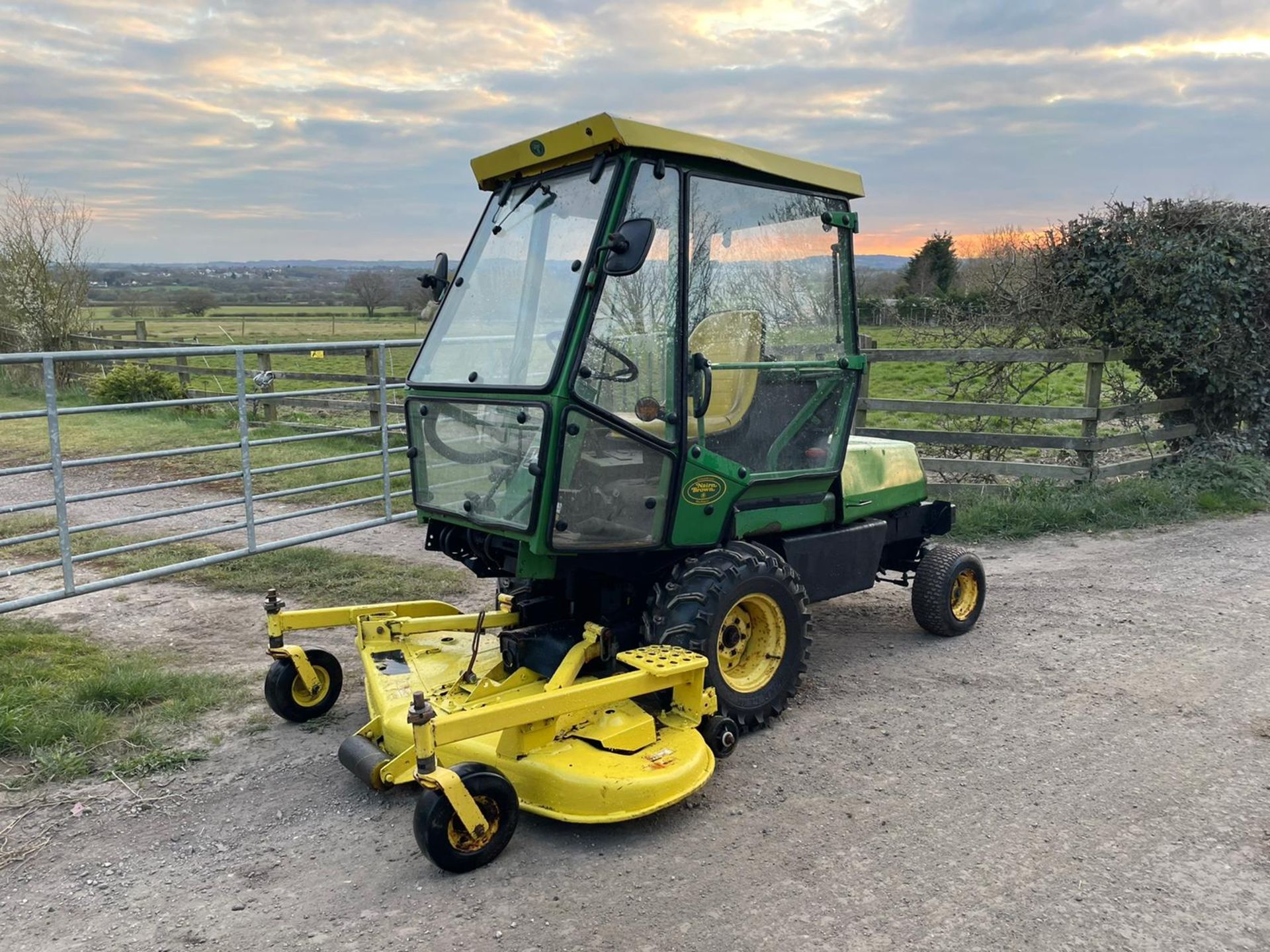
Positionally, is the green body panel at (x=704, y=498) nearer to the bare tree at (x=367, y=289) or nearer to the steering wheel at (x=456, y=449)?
the steering wheel at (x=456, y=449)

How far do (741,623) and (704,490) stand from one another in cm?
67

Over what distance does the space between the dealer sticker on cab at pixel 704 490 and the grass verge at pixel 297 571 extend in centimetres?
287

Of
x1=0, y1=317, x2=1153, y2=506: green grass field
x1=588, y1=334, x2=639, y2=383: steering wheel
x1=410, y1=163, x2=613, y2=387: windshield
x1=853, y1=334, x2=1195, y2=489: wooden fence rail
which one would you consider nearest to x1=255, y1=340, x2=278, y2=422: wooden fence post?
x1=0, y1=317, x2=1153, y2=506: green grass field

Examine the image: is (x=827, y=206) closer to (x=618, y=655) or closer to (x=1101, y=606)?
(x=618, y=655)

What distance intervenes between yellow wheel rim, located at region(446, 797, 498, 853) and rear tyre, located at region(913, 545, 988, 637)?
10.8 ft

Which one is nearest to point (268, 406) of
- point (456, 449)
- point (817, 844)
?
point (456, 449)

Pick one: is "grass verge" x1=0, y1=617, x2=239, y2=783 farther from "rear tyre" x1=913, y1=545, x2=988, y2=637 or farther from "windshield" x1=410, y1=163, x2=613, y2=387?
"rear tyre" x1=913, y1=545, x2=988, y2=637

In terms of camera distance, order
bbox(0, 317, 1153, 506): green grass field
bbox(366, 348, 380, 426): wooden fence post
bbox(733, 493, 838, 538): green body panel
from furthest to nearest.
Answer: bbox(366, 348, 380, 426): wooden fence post < bbox(0, 317, 1153, 506): green grass field < bbox(733, 493, 838, 538): green body panel

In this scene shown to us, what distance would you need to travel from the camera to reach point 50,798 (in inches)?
150

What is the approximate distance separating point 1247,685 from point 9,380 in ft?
71.7

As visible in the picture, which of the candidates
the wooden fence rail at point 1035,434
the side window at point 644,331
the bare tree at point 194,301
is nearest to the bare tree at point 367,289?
the wooden fence rail at point 1035,434

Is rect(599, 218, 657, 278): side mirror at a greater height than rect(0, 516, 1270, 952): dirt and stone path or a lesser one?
greater

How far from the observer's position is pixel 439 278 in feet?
16.0

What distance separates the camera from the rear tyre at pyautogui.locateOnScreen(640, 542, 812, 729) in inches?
161
